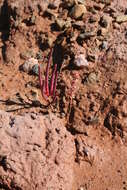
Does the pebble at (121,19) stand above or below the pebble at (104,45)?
above

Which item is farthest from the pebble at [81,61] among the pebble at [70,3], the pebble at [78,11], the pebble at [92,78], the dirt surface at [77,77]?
the pebble at [70,3]

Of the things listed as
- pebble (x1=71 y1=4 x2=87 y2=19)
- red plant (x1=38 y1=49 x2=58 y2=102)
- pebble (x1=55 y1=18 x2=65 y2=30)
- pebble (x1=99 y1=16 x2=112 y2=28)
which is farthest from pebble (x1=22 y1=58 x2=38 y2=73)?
pebble (x1=99 y1=16 x2=112 y2=28)

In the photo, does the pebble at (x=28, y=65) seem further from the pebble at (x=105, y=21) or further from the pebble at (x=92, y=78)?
the pebble at (x=105, y=21)

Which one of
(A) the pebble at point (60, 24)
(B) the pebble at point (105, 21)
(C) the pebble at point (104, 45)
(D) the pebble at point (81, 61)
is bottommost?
(D) the pebble at point (81, 61)

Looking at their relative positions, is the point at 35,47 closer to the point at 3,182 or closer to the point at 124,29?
the point at 124,29

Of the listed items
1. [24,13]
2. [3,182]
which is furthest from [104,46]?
[3,182]

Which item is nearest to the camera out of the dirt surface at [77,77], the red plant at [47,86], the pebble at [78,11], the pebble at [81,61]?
the dirt surface at [77,77]

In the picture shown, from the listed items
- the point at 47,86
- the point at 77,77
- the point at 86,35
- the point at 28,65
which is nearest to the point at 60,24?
the point at 86,35

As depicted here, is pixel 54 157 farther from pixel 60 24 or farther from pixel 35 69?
pixel 60 24
